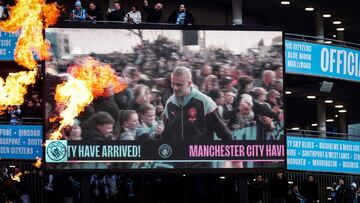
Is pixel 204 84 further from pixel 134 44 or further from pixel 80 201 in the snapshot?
pixel 80 201

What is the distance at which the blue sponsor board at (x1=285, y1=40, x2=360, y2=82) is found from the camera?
157ft

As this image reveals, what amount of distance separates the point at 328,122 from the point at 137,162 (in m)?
34.1

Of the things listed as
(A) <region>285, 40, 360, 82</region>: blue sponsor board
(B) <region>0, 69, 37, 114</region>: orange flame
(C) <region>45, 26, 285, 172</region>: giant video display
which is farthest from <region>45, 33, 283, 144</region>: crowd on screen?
(A) <region>285, 40, 360, 82</region>: blue sponsor board

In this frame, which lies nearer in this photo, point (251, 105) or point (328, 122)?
point (251, 105)

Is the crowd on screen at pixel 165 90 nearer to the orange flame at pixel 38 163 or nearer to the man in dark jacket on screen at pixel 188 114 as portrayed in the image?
the man in dark jacket on screen at pixel 188 114

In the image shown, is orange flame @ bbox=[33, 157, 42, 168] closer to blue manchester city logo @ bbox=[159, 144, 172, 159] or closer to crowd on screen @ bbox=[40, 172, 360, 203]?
crowd on screen @ bbox=[40, 172, 360, 203]

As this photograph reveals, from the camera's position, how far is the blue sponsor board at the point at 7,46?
43.9 metres

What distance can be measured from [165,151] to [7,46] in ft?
27.9

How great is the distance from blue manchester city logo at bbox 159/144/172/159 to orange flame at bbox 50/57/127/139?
2.62 m

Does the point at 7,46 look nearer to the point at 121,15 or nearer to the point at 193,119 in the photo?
the point at 121,15

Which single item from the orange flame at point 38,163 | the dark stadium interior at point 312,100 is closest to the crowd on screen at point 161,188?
the orange flame at point 38,163

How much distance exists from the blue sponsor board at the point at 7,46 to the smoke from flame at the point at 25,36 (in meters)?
5.03

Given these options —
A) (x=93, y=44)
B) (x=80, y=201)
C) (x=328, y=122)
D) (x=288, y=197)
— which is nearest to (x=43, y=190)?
(x=80, y=201)

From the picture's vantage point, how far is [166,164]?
39.3 m
